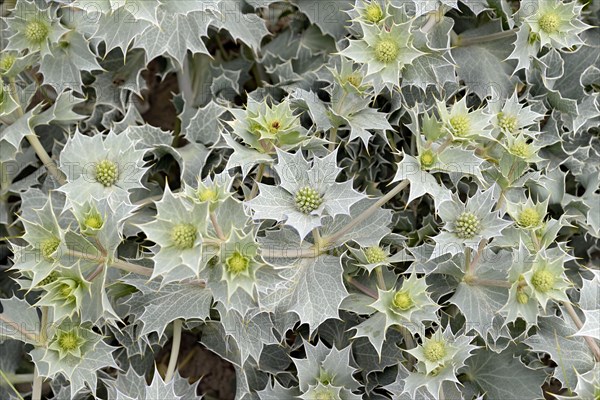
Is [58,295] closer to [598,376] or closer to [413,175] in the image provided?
[413,175]

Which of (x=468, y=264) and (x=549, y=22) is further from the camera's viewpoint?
(x=549, y=22)

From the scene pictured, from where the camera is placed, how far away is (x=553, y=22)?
191 centimetres

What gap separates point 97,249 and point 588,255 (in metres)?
1.70

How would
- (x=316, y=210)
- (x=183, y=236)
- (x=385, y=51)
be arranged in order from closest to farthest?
(x=183, y=236) → (x=316, y=210) → (x=385, y=51)

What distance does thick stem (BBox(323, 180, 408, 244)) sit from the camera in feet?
5.51

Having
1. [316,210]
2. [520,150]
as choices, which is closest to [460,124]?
[520,150]

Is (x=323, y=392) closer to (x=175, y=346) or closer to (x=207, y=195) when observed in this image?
(x=175, y=346)

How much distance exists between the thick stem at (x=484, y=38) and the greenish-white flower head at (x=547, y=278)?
803mm

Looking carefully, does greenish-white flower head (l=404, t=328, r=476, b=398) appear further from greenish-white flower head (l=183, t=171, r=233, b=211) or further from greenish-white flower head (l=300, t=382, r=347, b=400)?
greenish-white flower head (l=183, t=171, r=233, b=211)

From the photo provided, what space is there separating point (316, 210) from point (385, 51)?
489 mm

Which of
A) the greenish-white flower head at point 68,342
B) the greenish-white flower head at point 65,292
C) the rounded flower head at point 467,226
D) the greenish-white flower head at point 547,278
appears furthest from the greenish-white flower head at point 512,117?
the greenish-white flower head at point 68,342

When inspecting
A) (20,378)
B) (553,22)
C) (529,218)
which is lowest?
(20,378)

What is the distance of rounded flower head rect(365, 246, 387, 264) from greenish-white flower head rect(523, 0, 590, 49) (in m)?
0.79

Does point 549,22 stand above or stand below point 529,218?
above
